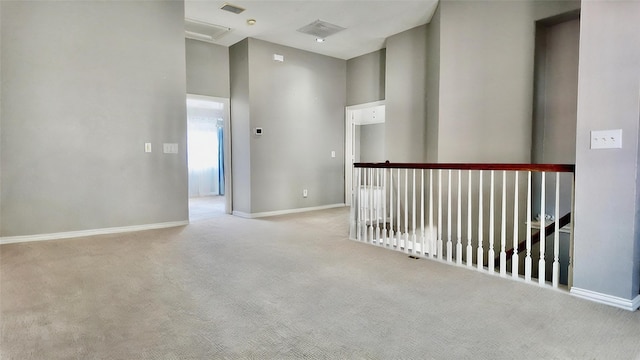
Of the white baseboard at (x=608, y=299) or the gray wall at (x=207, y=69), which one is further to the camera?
the gray wall at (x=207, y=69)

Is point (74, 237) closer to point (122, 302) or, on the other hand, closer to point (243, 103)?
point (122, 302)

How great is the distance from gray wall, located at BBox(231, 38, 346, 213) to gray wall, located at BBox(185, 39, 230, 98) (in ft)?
0.53

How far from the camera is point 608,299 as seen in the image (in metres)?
2.17

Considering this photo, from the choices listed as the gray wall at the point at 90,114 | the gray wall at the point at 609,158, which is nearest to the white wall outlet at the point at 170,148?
the gray wall at the point at 90,114

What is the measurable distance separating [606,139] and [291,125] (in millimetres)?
4724

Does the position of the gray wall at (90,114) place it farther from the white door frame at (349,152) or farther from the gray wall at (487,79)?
the gray wall at (487,79)

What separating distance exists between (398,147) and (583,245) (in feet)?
11.5

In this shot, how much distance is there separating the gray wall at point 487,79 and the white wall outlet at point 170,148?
11.5ft

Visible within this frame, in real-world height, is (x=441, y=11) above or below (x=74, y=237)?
above

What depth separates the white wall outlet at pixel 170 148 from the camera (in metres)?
4.70

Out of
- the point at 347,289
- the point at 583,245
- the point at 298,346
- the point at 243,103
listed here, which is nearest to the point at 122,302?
the point at 298,346

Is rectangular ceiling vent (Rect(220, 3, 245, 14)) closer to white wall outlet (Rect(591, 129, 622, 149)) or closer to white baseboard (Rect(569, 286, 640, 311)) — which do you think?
white wall outlet (Rect(591, 129, 622, 149))

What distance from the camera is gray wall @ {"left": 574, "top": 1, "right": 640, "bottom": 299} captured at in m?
2.05

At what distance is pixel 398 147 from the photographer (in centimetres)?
561
